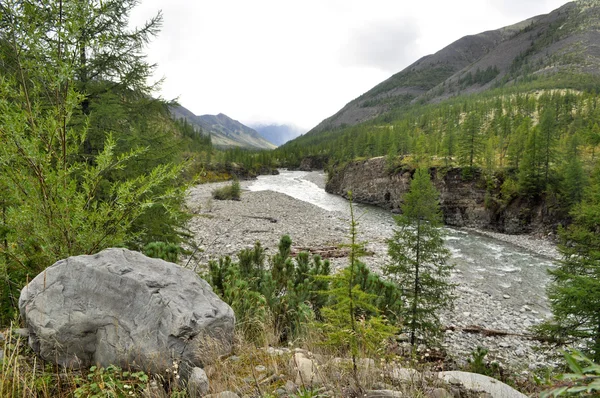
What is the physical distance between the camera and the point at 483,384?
11.6ft

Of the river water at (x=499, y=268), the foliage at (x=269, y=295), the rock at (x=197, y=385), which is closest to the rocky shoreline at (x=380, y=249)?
the river water at (x=499, y=268)

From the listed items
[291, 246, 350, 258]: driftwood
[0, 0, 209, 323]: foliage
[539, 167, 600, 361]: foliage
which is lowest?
[291, 246, 350, 258]: driftwood

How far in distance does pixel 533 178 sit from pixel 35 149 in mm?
38492

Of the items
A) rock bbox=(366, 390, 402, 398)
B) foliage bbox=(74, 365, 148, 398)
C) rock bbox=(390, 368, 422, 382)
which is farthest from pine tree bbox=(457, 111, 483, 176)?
foliage bbox=(74, 365, 148, 398)

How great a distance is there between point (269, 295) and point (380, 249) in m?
15.6

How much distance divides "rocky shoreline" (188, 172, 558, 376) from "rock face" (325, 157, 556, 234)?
3218 millimetres

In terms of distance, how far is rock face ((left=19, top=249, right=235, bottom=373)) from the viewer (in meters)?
3.37

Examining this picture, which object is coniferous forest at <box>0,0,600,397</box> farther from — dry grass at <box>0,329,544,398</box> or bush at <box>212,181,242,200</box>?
bush at <box>212,181,242,200</box>

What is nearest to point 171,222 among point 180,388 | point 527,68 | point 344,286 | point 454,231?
point 180,388

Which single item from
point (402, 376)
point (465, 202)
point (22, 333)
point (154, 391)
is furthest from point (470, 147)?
point (22, 333)

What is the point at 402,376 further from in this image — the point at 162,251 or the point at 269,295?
the point at 162,251

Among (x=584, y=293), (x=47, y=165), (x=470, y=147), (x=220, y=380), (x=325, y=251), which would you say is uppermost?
(x=470, y=147)

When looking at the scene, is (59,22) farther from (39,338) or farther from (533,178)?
(533,178)

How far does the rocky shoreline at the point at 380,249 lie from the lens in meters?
9.45
